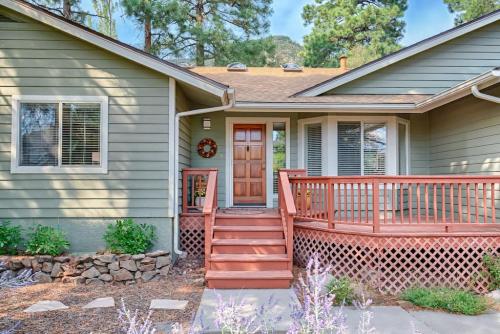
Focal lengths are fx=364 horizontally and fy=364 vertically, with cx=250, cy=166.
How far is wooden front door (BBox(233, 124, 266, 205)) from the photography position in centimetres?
821

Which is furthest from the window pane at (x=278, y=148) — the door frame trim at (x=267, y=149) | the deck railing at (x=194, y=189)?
the deck railing at (x=194, y=189)

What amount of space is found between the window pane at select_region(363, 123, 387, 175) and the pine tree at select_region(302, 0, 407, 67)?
39.3ft

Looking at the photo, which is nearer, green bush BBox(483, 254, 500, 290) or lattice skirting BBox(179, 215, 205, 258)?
green bush BBox(483, 254, 500, 290)

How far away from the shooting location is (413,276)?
5.14 metres

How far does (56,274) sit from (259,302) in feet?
10.7

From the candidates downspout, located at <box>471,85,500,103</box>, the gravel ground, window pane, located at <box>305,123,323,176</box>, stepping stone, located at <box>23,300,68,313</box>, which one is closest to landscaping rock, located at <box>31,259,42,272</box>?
the gravel ground

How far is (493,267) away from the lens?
197 inches

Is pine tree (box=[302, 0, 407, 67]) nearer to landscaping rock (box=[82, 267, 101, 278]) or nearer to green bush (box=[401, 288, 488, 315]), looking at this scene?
green bush (box=[401, 288, 488, 315])

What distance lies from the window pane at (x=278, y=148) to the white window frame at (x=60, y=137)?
3.72 m

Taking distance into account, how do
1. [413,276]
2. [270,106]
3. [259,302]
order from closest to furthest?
[259,302], [413,276], [270,106]

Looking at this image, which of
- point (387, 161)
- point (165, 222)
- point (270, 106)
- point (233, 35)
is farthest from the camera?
point (233, 35)

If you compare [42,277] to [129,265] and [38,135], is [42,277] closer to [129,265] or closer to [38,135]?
[129,265]

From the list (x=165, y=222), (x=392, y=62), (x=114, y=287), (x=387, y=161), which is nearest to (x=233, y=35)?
(x=392, y=62)

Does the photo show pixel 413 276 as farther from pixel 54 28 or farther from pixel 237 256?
pixel 54 28
